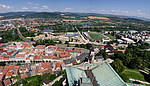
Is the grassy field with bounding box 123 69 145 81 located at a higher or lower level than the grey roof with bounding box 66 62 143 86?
lower

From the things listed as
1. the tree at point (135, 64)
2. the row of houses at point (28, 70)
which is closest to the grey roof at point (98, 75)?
the row of houses at point (28, 70)

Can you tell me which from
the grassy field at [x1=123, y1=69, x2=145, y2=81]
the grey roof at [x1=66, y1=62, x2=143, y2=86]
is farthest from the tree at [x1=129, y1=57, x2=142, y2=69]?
the grey roof at [x1=66, y1=62, x2=143, y2=86]

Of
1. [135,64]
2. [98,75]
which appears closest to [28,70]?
[98,75]

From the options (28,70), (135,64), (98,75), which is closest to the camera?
(98,75)

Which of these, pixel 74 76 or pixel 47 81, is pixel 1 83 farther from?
pixel 74 76

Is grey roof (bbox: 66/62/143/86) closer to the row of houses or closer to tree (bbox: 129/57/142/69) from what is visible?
the row of houses

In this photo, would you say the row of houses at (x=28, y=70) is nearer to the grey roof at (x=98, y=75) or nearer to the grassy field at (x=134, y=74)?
the grey roof at (x=98, y=75)

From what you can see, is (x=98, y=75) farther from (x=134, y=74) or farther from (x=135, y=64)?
(x=135, y=64)

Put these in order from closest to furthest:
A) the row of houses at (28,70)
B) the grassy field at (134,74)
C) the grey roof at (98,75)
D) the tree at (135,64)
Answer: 1. the grey roof at (98,75)
2. the grassy field at (134,74)
3. the row of houses at (28,70)
4. the tree at (135,64)

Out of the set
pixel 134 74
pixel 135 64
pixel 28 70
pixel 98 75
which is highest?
pixel 98 75

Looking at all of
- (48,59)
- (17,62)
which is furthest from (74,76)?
(17,62)

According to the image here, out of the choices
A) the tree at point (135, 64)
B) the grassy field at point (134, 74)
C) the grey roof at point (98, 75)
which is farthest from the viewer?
the tree at point (135, 64)
